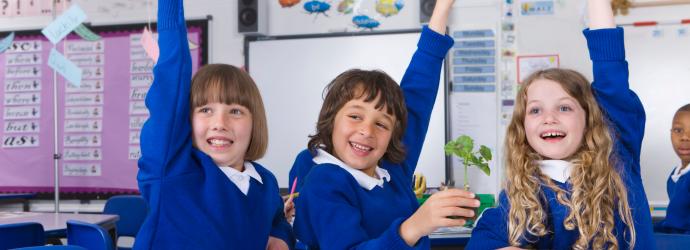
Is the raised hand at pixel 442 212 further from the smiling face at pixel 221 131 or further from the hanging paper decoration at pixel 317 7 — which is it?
the hanging paper decoration at pixel 317 7

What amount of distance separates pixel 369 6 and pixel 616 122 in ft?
11.6

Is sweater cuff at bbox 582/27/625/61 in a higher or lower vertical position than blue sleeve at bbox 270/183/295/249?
higher

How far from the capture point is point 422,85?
1.69m

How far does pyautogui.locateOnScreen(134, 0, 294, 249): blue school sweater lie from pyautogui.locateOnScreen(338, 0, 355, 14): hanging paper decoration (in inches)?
141

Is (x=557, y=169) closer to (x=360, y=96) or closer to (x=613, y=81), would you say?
(x=613, y=81)

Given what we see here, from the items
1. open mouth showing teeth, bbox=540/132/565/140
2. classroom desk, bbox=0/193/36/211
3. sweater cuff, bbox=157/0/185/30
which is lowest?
classroom desk, bbox=0/193/36/211

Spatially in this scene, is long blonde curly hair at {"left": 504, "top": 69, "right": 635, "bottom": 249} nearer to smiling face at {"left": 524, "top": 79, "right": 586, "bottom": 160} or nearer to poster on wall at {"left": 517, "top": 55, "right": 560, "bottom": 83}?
smiling face at {"left": 524, "top": 79, "right": 586, "bottom": 160}

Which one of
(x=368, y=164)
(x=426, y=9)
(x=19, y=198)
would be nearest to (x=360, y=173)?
(x=368, y=164)

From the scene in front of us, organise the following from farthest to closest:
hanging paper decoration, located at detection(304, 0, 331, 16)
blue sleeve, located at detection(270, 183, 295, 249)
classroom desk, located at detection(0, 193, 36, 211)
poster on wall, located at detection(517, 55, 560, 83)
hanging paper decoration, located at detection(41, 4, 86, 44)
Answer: classroom desk, located at detection(0, 193, 36, 211) → hanging paper decoration, located at detection(304, 0, 331, 16) → poster on wall, located at detection(517, 55, 560, 83) → hanging paper decoration, located at detection(41, 4, 86, 44) → blue sleeve, located at detection(270, 183, 295, 249)

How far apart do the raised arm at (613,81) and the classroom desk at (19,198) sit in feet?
16.2

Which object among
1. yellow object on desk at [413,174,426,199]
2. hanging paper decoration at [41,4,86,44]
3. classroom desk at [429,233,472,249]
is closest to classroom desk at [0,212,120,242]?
hanging paper decoration at [41,4,86,44]

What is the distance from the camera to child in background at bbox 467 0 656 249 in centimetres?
142

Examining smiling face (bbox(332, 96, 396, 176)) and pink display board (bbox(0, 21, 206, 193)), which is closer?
smiling face (bbox(332, 96, 396, 176))

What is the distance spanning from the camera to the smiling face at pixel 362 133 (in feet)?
4.58
